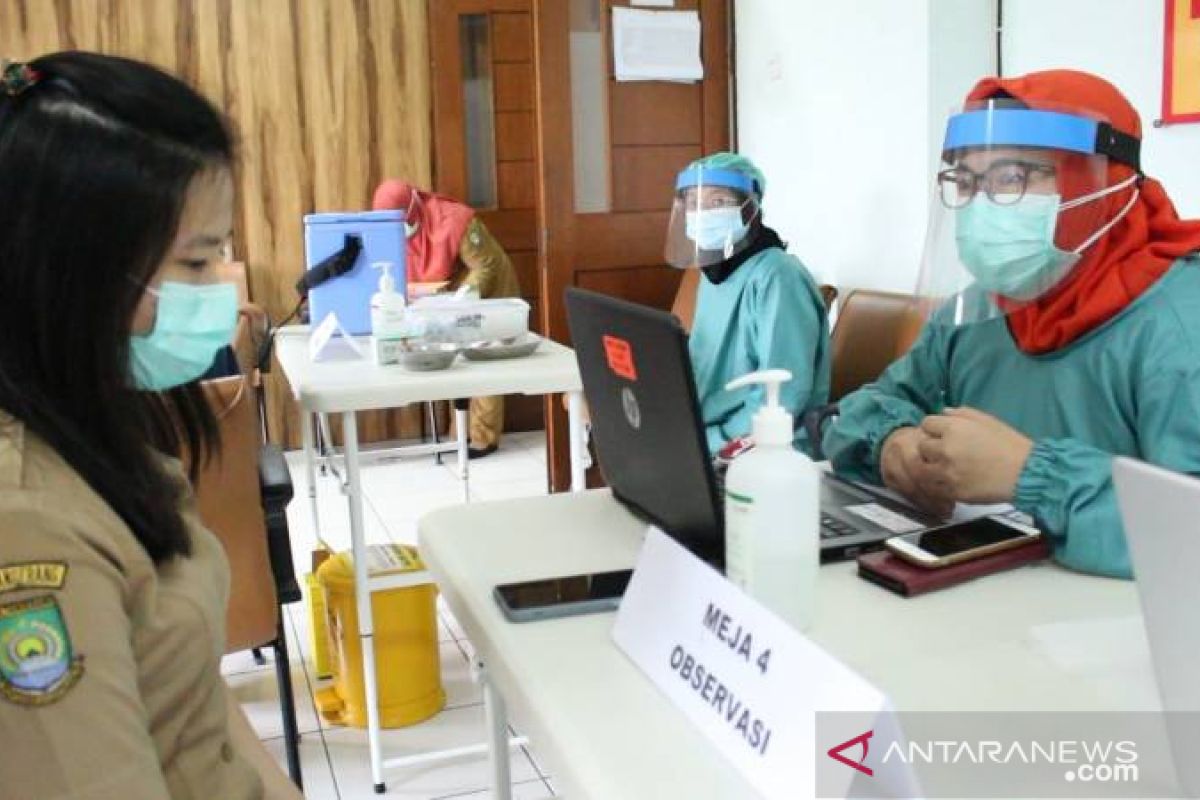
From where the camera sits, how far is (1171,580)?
0.65m

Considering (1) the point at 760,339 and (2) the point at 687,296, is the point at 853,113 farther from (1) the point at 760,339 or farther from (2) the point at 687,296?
(1) the point at 760,339

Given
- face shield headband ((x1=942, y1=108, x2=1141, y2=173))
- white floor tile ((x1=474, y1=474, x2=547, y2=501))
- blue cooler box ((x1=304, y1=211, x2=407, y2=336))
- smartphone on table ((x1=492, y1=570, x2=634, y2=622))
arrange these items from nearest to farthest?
smartphone on table ((x1=492, y1=570, x2=634, y2=622)), face shield headband ((x1=942, y1=108, x2=1141, y2=173)), blue cooler box ((x1=304, y1=211, x2=407, y2=336)), white floor tile ((x1=474, y1=474, x2=547, y2=501))

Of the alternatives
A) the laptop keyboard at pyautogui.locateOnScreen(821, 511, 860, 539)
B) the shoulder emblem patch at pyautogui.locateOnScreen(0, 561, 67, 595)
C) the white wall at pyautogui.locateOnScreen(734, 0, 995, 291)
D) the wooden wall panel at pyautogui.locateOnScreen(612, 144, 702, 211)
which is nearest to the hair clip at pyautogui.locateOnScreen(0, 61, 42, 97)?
the shoulder emblem patch at pyautogui.locateOnScreen(0, 561, 67, 595)

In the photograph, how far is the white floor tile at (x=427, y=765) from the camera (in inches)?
85.5

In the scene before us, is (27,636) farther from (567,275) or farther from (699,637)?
(567,275)

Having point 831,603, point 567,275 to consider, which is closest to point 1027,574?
point 831,603

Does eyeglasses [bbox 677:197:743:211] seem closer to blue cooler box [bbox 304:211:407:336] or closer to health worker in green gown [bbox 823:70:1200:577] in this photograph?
blue cooler box [bbox 304:211:407:336]

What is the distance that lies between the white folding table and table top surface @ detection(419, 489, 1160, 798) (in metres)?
0.85

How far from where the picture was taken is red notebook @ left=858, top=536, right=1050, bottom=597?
0.99 m

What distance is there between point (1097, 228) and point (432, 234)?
3.56 metres

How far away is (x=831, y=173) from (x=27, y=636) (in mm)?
2879

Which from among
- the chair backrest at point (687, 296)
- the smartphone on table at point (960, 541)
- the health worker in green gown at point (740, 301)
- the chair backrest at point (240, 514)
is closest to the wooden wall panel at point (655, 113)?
the chair backrest at point (687, 296)

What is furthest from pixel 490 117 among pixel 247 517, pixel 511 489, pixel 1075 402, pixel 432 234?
pixel 1075 402

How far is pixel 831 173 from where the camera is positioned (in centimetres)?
324
